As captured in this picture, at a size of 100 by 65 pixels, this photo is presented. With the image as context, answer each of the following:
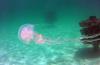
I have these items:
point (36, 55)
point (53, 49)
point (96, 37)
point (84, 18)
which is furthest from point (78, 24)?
point (36, 55)

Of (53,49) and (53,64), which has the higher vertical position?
(53,49)

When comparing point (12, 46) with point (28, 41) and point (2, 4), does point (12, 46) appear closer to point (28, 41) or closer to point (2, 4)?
point (28, 41)

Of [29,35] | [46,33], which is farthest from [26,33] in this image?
[46,33]

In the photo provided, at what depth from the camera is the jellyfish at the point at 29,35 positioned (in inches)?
78.3

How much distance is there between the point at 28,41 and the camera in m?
2.00

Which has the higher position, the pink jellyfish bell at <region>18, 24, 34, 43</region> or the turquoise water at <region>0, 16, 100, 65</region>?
the pink jellyfish bell at <region>18, 24, 34, 43</region>

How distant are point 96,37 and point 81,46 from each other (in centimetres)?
18

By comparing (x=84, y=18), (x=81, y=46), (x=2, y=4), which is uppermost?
(x=2, y=4)

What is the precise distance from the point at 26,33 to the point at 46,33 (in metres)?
0.22

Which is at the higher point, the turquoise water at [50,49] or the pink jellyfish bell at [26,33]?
the pink jellyfish bell at [26,33]

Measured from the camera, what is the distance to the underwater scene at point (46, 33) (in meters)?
1.94

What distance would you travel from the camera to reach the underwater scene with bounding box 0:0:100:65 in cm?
194

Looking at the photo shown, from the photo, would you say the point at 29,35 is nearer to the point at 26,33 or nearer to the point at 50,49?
the point at 26,33

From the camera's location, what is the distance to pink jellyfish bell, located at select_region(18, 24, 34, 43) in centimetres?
199
